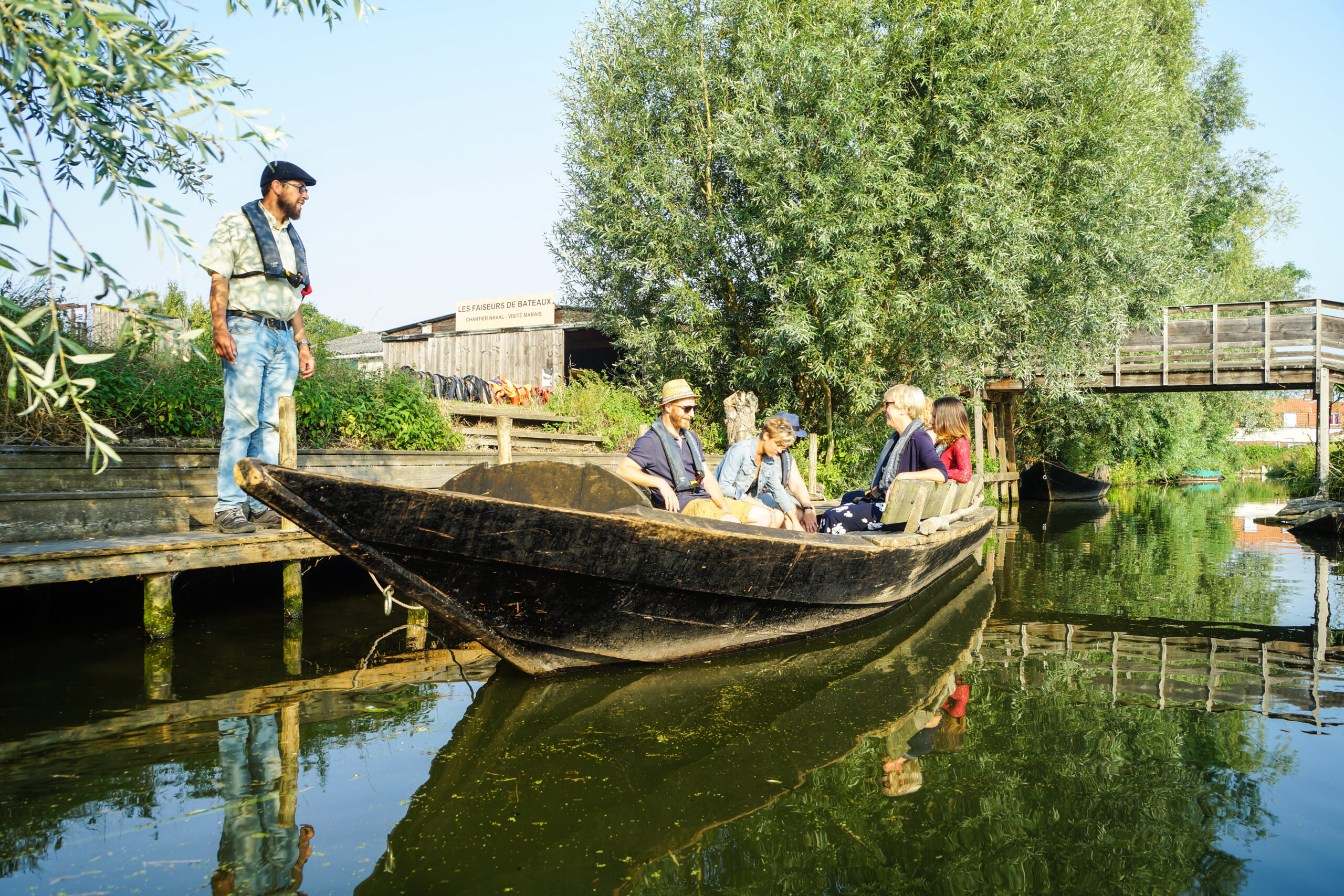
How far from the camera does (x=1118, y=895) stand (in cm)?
219

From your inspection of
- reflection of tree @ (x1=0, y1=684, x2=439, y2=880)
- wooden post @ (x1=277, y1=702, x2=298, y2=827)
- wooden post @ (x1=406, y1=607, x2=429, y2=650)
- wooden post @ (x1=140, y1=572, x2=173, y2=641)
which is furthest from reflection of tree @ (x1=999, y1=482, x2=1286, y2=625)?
wooden post @ (x1=140, y1=572, x2=173, y2=641)

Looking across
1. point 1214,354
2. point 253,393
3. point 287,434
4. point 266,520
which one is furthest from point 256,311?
point 1214,354

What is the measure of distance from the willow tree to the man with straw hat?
6.98m

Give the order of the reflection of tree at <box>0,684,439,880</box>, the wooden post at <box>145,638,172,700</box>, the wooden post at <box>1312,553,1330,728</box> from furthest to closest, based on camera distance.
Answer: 1. the wooden post at <box>1312,553,1330,728</box>
2. the wooden post at <box>145,638,172,700</box>
3. the reflection of tree at <box>0,684,439,880</box>

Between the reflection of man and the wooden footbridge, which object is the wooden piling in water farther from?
the wooden footbridge

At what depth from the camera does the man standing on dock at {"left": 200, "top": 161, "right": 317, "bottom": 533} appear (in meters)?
4.38

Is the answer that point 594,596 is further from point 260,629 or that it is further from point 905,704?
point 260,629

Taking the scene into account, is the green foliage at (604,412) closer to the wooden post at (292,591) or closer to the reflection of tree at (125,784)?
the wooden post at (292,591)

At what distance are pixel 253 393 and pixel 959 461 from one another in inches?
202

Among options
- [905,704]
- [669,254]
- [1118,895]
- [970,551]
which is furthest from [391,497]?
[669,254]

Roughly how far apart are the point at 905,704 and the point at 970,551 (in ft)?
15.3

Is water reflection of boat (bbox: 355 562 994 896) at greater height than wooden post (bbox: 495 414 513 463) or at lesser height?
lesser

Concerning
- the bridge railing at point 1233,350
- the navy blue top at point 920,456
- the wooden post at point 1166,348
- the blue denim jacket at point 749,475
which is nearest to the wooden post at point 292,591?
the blue denim jacket at point 749,475

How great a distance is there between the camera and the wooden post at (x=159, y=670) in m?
3.72
